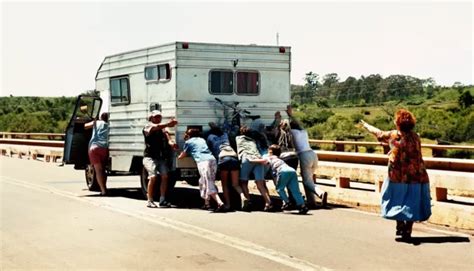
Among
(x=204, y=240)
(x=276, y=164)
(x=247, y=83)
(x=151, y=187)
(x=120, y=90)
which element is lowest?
(x=204, y=240)

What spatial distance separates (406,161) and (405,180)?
0.80ft

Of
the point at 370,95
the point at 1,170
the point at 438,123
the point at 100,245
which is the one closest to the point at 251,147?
the point at 100,245

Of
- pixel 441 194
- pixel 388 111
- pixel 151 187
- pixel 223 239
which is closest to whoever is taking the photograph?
pixel 223 239

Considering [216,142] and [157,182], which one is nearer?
[216,142]

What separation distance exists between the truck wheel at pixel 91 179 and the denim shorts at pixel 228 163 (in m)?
4.00

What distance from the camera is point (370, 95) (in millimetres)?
70938

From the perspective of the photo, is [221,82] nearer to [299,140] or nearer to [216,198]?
[299,140]

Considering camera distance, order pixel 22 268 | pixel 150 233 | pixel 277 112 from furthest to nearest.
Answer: pixel 277 112, pixel 150 233, pixel 22 268

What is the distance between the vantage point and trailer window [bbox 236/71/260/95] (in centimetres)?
1353

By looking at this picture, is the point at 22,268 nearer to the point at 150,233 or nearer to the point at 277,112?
the point at 150,233

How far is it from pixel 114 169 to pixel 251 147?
3722 millimetres

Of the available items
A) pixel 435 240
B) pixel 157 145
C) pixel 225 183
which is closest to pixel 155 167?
pixel 157 145

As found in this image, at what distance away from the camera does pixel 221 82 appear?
13383 mm

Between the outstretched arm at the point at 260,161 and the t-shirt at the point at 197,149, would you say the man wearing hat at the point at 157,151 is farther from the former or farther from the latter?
the outstretched arm at the point at 260,161
